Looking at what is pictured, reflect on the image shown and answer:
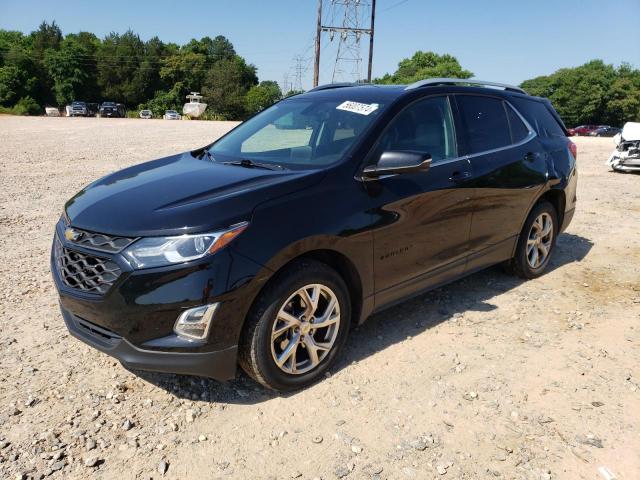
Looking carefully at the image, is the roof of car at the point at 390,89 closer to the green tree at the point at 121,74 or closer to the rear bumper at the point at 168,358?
the rear bumper at the point at 168,358

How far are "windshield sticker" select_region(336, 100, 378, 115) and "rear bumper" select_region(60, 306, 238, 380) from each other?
75.8 inches

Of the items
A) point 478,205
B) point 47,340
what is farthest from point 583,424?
point 47,340

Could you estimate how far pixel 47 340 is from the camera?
378cm

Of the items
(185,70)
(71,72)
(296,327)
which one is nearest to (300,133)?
(296,327)

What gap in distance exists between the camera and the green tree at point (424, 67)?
9281cm

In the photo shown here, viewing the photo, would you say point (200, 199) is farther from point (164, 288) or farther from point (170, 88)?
point (170, 88)

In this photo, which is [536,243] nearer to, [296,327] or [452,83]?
[452,83]

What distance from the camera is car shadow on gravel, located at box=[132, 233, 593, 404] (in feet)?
10.6

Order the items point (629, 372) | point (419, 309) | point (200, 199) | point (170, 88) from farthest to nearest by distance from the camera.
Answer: point (170, 88) → point (419, 309) → point (629, 372) → point (200, 199)

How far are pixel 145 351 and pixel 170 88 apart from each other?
3981 inches

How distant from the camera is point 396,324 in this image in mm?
4195

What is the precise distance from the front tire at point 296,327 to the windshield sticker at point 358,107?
1.25 m

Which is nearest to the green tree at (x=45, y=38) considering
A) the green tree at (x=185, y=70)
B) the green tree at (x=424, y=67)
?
the green tree at (x=185, y=70)

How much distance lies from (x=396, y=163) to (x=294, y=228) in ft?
2.74
